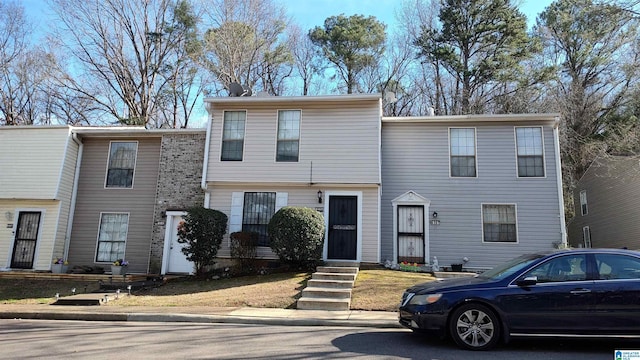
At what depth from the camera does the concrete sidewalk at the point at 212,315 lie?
26.2 feet

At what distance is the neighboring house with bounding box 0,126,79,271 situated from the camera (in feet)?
47.9

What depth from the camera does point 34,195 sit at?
1459cm

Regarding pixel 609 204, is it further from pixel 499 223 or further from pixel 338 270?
pixel 338 270

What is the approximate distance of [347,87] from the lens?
27.3 meters

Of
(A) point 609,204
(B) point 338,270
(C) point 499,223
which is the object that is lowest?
(B) point 338,270

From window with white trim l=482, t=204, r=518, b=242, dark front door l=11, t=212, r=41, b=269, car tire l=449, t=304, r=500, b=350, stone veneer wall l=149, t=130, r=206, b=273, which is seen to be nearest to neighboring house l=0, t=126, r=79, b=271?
dark front door l=11, t=212, r=41, b=269

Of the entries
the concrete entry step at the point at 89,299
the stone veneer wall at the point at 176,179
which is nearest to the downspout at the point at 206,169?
the stone veneer wall at the point at 176,179

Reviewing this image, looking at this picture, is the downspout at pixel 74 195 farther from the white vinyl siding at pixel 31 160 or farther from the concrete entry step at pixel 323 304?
the concrete entry step at pixel 323 304

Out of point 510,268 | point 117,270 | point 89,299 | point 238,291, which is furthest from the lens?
point 117,270

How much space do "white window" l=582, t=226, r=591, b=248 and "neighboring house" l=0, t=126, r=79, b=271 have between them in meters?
24.5

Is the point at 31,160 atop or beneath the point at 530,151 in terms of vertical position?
beneath

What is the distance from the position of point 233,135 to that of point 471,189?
28.0 ft

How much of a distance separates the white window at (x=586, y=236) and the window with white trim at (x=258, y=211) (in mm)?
17714

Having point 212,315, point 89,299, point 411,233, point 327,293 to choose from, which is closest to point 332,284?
point 327,293
